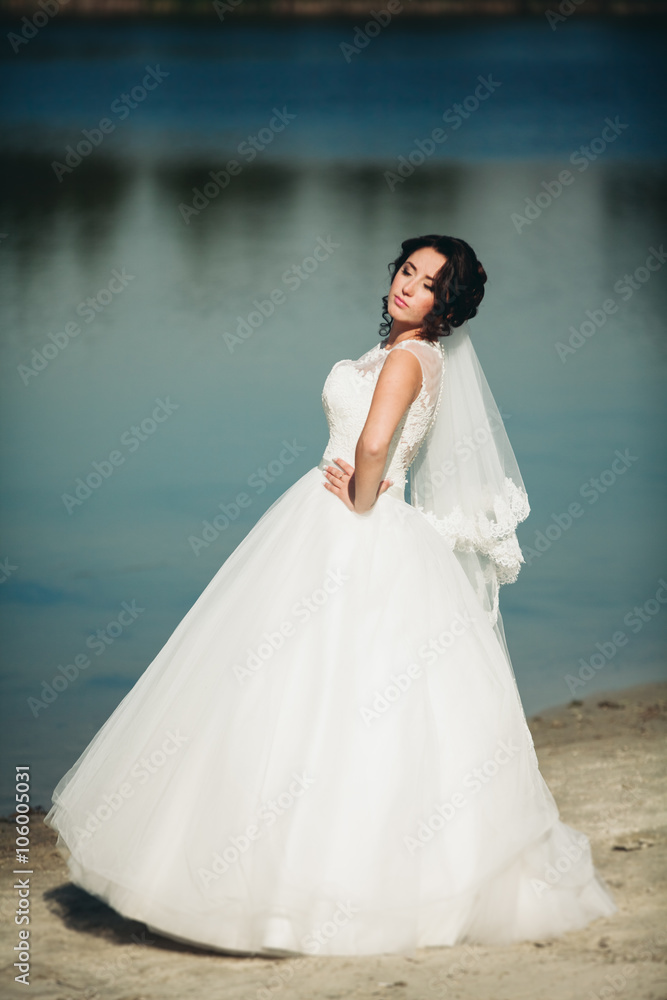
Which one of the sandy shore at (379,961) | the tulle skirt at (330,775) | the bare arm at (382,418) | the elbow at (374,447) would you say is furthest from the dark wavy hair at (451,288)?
the sandy shore at (379,961)

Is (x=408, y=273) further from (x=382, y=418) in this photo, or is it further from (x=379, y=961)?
(x=379, y=961)

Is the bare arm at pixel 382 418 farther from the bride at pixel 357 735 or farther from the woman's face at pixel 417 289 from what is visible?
the woman's face at pixel 417 289

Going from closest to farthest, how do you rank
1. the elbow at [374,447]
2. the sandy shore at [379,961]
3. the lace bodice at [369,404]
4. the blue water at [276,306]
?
the sandy shore at [379,961] < the elbow at [374,447] < the lace bodice at [369,404] < the blue water at [276,306]

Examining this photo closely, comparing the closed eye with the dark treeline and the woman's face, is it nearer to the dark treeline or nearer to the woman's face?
the woman's face

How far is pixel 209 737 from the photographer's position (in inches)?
118

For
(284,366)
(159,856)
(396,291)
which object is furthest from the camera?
(284,366)

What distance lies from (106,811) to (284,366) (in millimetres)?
7780

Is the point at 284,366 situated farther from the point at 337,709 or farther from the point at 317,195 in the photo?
the point at 317,195

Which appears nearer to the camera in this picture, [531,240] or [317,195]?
[531,240]

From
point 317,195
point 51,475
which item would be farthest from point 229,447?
point 317,195

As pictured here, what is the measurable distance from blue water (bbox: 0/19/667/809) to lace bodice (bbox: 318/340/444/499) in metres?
2.32

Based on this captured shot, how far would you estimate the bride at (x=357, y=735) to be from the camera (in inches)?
112

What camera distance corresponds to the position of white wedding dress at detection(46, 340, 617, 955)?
2.85 metres

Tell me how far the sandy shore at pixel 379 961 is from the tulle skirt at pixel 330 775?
61mm
